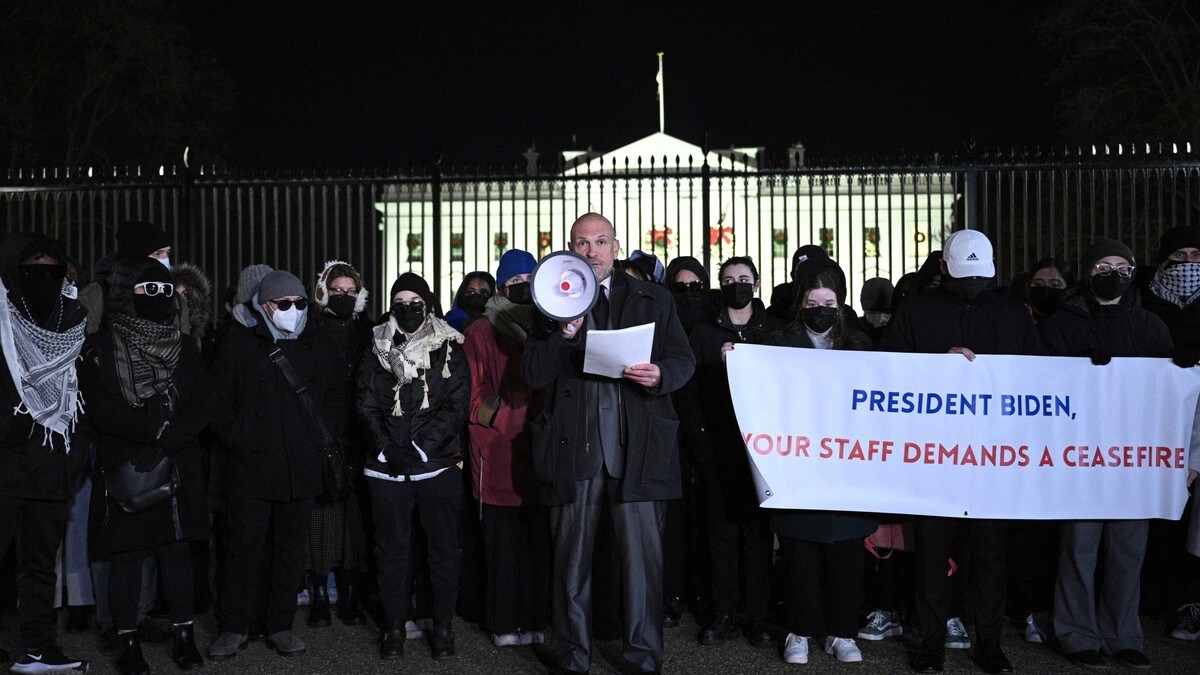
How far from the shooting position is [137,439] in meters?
5.37

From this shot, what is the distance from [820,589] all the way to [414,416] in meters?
2.10

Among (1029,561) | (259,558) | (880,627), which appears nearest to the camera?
(259,558)

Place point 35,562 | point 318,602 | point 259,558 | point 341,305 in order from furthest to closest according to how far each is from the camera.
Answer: point 341,305 → point 318,602 → point 259,558 → point 35,562

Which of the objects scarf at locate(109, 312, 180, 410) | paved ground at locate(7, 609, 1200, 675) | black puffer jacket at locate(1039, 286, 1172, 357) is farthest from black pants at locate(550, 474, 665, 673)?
black puffer jacket at locate(1039, 286, 1172, 357)

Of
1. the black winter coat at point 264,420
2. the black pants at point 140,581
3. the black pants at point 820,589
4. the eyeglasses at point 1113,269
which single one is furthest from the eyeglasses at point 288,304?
the eyeglasses at point 1113,269

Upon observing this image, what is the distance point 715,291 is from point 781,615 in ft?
7.05

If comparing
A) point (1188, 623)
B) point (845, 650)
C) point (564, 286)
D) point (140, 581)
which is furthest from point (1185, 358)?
point (140, 581)

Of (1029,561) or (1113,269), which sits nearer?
(1113,269)

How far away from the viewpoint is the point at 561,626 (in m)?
5.29

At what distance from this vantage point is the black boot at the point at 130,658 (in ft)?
17.4

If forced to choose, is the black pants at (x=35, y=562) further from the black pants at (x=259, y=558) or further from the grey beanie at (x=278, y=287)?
the grey beanie at (x=278, y=287)

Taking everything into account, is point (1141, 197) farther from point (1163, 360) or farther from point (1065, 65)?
point (1163, 360)

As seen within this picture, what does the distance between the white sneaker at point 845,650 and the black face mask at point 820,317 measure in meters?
1.46

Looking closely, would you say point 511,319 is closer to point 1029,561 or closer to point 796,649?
point 796,649
